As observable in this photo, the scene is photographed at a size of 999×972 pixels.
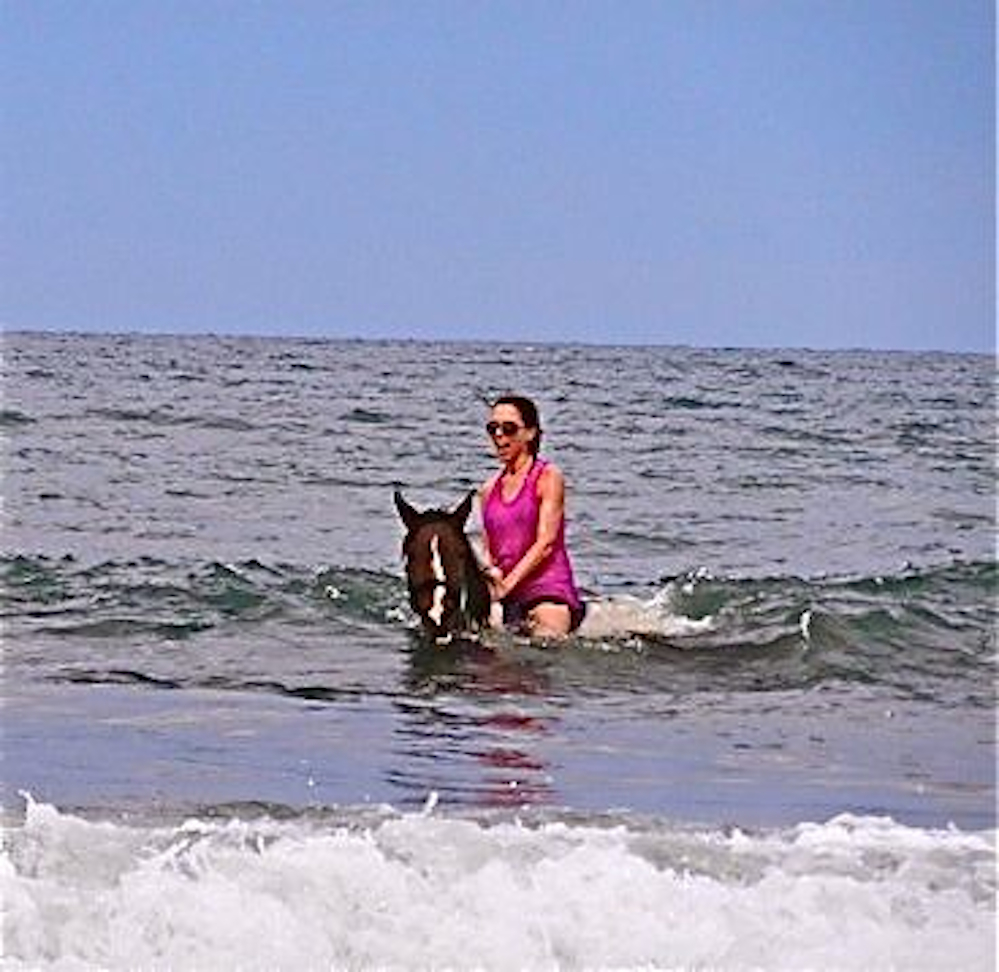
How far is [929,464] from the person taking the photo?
27547 millimetres

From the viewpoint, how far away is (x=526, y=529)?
38.9 feet

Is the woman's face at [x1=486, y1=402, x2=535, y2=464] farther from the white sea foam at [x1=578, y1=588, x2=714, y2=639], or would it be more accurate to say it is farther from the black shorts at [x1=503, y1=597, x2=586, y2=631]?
the white sea foam at [x1=578, y1=588, x2=714, y2=639]

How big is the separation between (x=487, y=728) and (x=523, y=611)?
9.04 ft

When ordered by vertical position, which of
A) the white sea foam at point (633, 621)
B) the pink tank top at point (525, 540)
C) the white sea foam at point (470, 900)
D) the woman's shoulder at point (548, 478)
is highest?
the woman's shoulder at point (548, 478)

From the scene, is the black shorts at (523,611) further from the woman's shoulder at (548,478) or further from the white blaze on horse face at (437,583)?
the woman's shoulder at (548,478)

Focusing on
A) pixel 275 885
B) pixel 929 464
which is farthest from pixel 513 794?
pixel 929 464

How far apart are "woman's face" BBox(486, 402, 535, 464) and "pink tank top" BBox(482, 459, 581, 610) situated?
0.53ft

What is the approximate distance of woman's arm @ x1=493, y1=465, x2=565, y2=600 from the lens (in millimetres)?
11680

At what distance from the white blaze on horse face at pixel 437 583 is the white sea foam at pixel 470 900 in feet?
16.0

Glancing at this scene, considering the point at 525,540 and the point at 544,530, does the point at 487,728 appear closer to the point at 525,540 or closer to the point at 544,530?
the point at 544,530

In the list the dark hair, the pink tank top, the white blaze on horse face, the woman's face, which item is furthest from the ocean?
the dark hair

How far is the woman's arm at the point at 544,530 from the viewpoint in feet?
38.3

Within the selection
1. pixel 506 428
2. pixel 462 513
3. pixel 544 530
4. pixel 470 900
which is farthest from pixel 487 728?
pixel 470 900

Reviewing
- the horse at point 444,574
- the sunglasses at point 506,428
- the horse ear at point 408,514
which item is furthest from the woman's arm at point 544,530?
the horse ear at point 408,514
